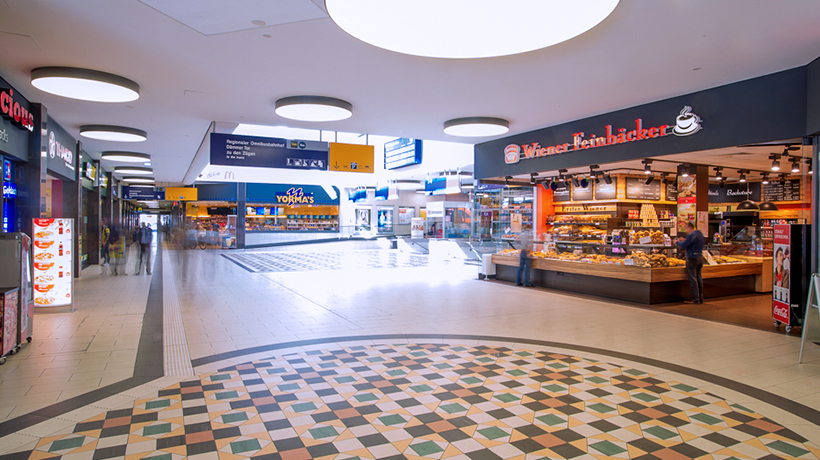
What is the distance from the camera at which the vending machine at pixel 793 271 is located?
5.77m

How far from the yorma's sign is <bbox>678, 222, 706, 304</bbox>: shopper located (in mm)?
2081

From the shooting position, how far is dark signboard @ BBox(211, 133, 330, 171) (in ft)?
31.3

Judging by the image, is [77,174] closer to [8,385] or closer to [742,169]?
[8,385]

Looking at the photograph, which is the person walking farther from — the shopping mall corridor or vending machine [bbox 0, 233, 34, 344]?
vending machine [bbox 0, 233, 34, 344]

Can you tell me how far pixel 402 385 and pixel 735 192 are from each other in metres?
14.9

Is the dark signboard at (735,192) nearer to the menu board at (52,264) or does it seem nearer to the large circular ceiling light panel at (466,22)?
the large circular ceiling light panel at (466,22)

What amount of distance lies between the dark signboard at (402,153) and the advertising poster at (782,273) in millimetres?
7563

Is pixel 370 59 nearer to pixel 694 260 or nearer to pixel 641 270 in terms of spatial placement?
pixel 641 270

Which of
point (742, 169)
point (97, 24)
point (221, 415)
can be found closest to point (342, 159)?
point (97, 24)

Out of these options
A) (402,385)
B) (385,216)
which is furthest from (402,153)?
(385,216)

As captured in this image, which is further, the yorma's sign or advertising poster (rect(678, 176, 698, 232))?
advertising poster (rect(678, 176, 698, 232))

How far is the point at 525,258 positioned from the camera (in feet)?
33.6

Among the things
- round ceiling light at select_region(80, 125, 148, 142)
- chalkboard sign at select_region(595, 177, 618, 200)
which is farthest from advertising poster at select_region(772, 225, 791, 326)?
round ceiling light at select_region(80, 125, 148, 142)

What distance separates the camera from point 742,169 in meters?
10.3
